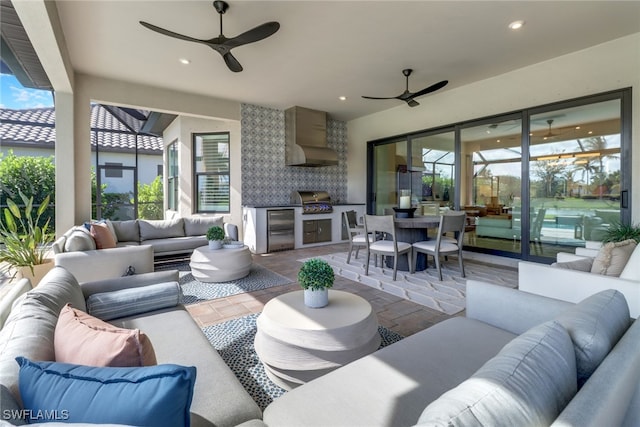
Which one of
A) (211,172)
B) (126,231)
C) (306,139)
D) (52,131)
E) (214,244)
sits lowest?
(214,244)

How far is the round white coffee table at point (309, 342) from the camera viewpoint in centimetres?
159

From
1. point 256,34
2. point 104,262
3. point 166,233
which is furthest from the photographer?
point 166,233

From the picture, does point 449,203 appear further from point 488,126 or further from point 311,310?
point 311,310

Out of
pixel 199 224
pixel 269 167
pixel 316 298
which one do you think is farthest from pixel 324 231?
pixel 316 298

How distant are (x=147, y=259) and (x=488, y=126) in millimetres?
5372

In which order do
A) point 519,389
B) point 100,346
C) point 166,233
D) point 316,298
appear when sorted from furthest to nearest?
point 166,233, point 316,298, point 100,346, point 519,389

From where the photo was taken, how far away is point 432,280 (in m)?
3.69

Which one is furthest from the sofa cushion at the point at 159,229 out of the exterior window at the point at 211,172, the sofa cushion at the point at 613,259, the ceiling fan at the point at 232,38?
the sofa cushion at the point at 613,259

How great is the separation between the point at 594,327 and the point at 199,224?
5312 mm

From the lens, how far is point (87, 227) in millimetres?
3752

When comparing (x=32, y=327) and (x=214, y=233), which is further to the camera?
(x=214, y=233)

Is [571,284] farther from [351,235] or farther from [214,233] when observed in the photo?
Answer: [214,233]

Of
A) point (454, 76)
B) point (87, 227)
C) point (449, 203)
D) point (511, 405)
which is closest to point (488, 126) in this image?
point (454, 76)

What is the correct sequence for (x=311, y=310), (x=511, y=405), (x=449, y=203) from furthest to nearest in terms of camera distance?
(x=449, y=203), (x=311, y=310), (x=511, y=405)
